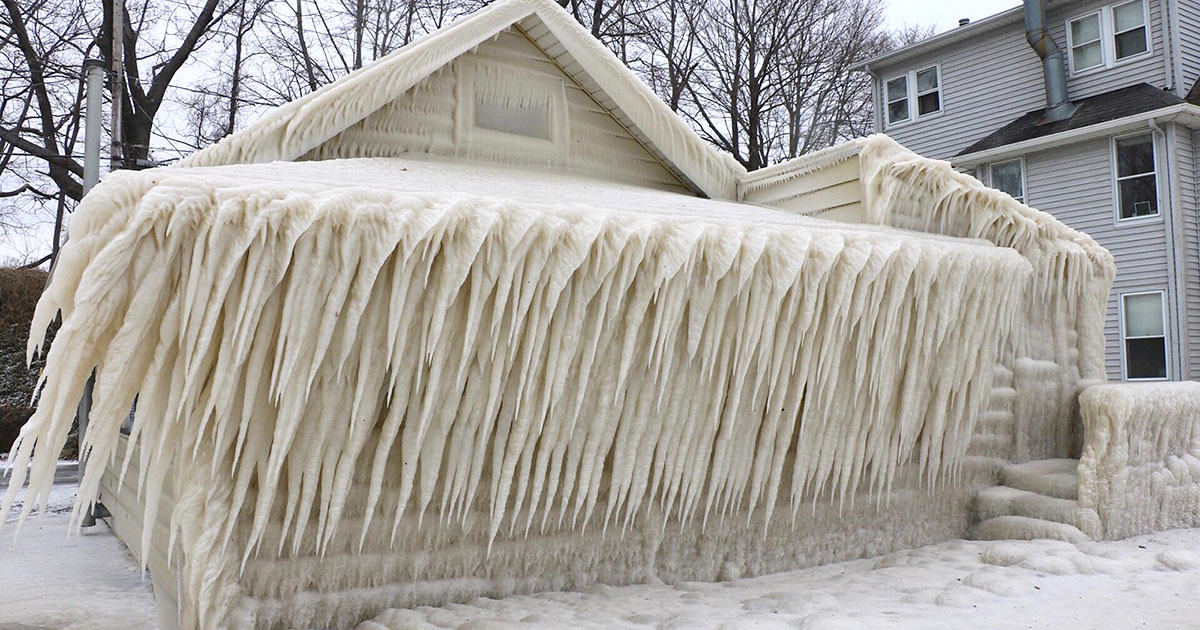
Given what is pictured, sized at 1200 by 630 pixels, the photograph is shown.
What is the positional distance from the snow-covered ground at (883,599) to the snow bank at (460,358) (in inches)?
16.1

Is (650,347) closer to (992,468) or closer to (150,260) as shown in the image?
(150,260)

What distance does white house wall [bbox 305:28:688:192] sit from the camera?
5605 mm

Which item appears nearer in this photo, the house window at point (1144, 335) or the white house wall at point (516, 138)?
the white house wall at point (516, 138)

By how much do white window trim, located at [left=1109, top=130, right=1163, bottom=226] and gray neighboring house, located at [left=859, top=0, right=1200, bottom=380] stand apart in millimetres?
16

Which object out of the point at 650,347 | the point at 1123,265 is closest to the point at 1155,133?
the point at 1123,265

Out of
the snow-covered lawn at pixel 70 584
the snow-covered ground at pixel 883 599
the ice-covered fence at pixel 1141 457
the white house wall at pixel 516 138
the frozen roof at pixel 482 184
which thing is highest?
the white house wall at pixel 516 138

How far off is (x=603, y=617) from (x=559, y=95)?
4414 millimetres

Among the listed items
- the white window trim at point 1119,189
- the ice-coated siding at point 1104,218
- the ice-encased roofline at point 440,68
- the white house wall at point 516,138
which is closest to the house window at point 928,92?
the ice-coated siding at point 1104,218

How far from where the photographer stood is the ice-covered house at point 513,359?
2840 mm

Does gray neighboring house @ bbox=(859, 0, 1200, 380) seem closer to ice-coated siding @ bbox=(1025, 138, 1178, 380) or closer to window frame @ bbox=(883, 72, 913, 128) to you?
ice-coated siding @ bbox=(1025, 138, 1178, 380)

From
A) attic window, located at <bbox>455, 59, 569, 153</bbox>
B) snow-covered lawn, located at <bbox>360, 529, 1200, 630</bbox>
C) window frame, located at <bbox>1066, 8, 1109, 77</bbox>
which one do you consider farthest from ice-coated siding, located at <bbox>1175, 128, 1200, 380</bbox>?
attic window, located at <bbox>455, 59, 569, 153</bbox>

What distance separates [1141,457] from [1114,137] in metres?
9.25

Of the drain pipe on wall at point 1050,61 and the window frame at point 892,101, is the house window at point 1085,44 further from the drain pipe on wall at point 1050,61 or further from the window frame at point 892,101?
the window frame at point 892,101

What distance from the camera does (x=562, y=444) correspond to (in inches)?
146
